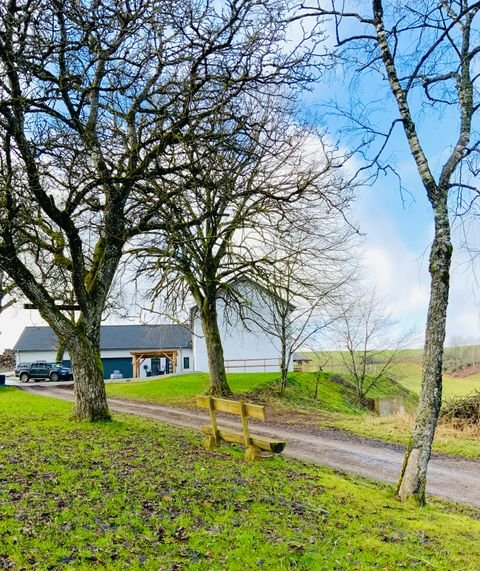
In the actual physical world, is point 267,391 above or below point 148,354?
Answer: below

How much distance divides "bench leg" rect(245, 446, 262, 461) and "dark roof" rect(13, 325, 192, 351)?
38.5 metres

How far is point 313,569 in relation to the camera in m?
4.41

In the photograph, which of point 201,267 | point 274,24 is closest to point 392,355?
point 201,267

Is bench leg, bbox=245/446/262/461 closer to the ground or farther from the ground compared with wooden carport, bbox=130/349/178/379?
closer to the ground

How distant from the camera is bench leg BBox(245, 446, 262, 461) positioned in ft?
28.9

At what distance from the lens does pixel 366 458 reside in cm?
1100

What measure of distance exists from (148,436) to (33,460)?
3.34m

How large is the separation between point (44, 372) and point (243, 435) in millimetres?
32518

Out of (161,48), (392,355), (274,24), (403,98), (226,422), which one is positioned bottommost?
(226,422)

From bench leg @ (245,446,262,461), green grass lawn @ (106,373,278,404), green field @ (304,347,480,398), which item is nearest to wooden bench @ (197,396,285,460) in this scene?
bench leg @ (245,446,262,461)

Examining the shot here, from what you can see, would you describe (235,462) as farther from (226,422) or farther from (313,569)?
(226,422)

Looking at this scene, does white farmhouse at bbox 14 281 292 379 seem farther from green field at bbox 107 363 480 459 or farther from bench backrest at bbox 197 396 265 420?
bench backrest at bbox 197 396 265 420

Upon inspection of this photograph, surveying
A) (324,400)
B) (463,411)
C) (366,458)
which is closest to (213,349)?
(324,400)

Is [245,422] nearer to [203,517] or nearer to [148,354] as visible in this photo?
[203,517]
